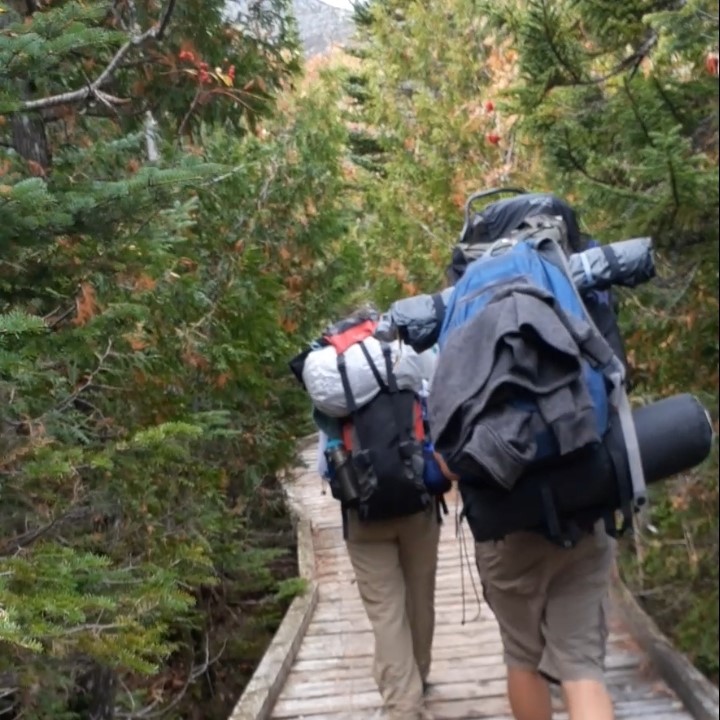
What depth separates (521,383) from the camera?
2.77 m

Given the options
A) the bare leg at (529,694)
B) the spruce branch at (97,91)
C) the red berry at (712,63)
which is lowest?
the bare leg at (529,694)

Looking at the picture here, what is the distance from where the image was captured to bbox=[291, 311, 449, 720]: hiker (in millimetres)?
4121

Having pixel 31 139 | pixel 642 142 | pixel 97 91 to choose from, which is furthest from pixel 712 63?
pixel 31 139

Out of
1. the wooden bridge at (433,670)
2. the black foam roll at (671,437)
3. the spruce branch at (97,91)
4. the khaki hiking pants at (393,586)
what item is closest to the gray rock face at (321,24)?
the spruce branch at (97,91)

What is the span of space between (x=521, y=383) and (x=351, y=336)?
1.55 metres

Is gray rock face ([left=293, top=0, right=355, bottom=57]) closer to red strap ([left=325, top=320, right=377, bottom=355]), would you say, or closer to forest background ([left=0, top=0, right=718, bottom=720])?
forest background ([left=0, top=0, right=718, bottom=720])

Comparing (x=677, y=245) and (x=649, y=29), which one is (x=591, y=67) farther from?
(x=677, y=245)

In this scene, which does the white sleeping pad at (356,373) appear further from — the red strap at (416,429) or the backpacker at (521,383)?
the backpacker at (521,383)

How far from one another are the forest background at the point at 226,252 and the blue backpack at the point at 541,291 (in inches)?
32.7

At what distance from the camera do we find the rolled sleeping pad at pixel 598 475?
2863 millimetres

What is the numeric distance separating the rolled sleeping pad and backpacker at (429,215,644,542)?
29 millimetres

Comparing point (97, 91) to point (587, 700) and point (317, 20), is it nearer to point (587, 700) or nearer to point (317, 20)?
point (317, 20)

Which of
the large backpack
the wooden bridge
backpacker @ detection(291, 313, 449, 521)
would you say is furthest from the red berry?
the wooden bridge

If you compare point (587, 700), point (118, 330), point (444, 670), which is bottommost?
point (444, 670)
